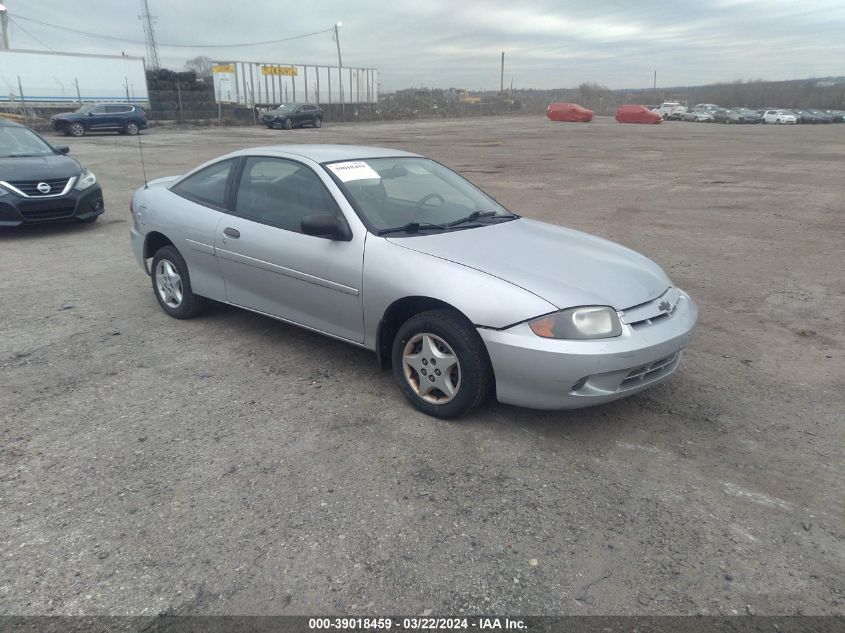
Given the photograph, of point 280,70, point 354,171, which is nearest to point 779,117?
point 280,70

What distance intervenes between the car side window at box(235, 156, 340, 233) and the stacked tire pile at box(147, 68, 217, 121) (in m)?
39.5

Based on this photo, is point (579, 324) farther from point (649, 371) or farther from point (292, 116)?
point (292, 116)

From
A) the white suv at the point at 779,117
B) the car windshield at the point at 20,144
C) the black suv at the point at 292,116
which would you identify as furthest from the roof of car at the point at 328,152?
the white suv at the point at 779,117

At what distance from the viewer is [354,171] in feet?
14.5

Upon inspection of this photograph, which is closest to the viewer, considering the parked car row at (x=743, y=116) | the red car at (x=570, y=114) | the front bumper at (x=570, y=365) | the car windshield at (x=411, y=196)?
the front bumper at (x=570, y=365)

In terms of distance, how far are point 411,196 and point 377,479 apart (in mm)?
2175

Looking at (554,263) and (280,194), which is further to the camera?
(280,194)

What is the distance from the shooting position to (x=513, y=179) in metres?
15.0

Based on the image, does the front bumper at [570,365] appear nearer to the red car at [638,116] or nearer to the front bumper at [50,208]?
the front bumper at [50,208]

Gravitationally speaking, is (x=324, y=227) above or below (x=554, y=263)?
above

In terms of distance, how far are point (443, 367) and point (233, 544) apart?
1.46 metres

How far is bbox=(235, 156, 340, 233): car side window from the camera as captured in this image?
426cm

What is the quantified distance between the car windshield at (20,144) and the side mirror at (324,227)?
7040 mm

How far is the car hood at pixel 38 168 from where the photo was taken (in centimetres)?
815
